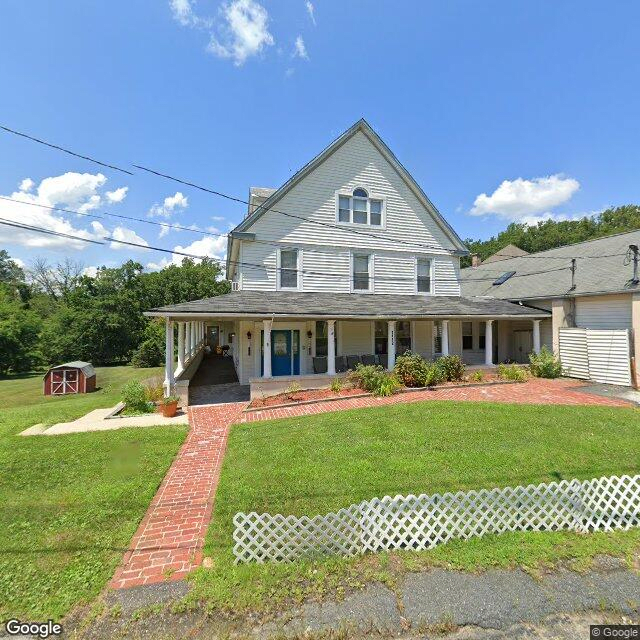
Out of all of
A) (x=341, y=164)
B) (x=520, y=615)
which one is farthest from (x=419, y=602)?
(x=341, y=164)

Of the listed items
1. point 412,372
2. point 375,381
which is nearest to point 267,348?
point 375,381

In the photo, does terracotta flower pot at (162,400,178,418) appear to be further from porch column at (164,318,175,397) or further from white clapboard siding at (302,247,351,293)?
white clapboard siding at (302,247,351,293)

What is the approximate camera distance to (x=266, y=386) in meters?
12.4

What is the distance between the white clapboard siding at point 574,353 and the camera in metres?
15.3

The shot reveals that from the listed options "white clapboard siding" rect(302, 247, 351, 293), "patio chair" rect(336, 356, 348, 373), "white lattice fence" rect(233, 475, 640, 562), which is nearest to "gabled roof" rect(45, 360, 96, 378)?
"white clapboard siding" rect(302, 247, 351, 293)

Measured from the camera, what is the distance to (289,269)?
51.3ft

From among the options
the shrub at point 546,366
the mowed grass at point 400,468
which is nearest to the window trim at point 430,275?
the shrub at point 546,366

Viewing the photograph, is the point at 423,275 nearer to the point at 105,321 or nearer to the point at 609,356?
the point at 609,356

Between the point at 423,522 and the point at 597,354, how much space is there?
14.8 meters

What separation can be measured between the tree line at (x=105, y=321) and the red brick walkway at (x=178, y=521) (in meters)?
27.1

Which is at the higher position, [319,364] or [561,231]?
[561,231]

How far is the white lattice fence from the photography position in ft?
14.0

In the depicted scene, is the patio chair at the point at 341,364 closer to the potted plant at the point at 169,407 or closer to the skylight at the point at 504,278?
the potted plant at the point at 169,407

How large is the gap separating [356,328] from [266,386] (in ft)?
19.0
